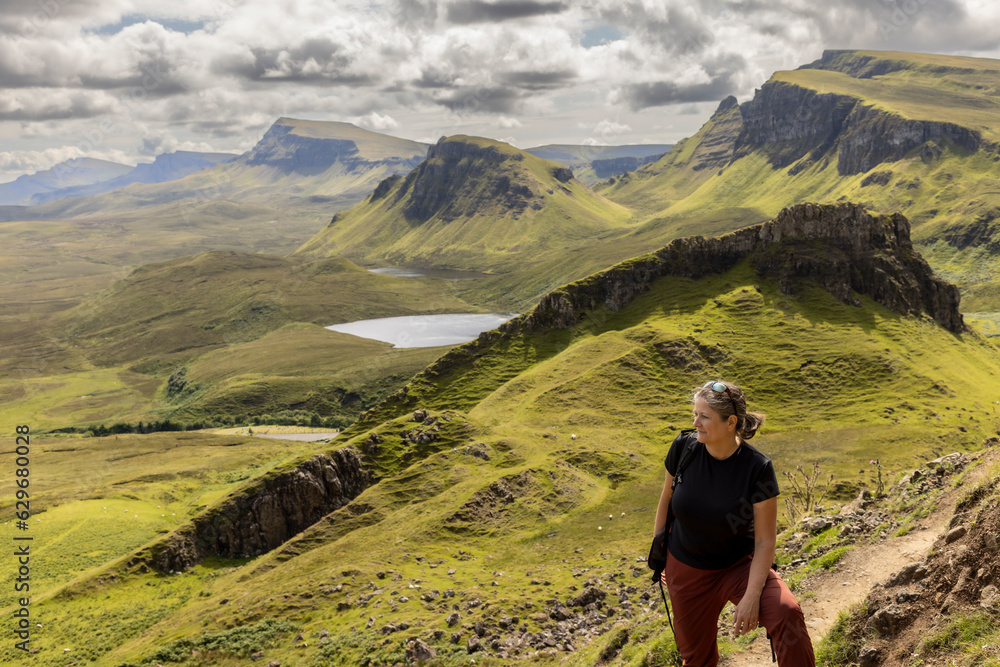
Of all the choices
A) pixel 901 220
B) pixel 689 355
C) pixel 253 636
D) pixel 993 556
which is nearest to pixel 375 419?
pixel 689 355

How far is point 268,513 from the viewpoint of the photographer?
226 feet

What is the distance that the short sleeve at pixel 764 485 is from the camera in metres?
7.93

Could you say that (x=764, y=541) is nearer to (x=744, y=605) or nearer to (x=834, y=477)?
(x=744, y=605)

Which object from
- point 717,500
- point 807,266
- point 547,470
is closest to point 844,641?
point 717,500

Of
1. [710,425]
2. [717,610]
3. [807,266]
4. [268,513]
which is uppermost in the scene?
[710,425]

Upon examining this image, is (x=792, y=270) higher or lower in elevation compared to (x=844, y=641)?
lower

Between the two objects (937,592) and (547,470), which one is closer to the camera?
(937,592)

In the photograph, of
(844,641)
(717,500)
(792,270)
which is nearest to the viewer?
(717,500)

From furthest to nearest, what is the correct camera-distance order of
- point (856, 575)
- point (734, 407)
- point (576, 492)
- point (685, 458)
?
point (576, 492) → point (856, 575) → point (685, 458) → point (734, 407)

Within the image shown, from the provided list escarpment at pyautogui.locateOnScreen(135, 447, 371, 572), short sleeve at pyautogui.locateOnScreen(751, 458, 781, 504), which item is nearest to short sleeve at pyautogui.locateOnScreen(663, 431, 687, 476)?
short sleeve at pyautogui.locateOnScreen(751, 458, 781, 504)

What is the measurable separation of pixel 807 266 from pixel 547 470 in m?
75.7

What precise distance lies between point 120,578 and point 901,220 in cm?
13843

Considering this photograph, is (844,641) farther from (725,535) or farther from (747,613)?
(725,535)

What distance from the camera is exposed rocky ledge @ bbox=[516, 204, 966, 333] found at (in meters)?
115
